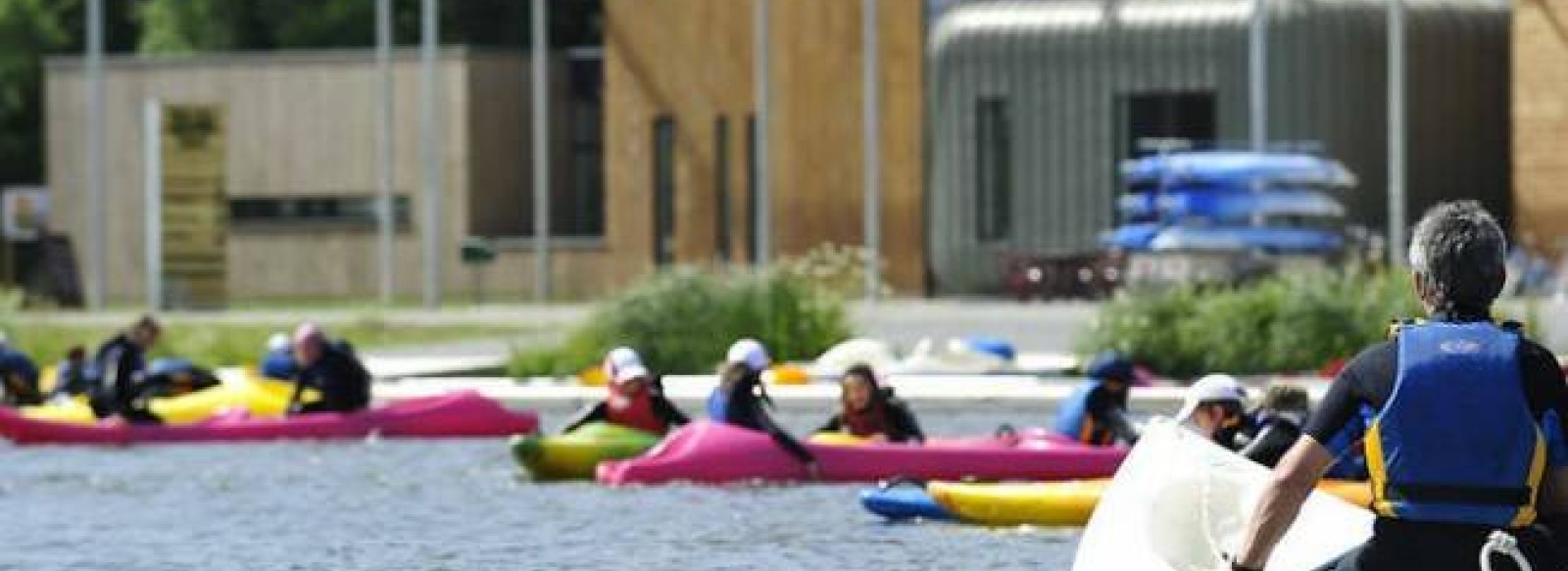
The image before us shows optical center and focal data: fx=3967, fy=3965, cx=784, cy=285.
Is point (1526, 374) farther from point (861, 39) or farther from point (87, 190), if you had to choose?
point (87, 190)

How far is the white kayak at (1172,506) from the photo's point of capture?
1103 centimetres

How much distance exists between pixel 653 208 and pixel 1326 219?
1482cm

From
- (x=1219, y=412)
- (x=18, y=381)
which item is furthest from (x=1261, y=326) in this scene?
(x=1219, y=412)

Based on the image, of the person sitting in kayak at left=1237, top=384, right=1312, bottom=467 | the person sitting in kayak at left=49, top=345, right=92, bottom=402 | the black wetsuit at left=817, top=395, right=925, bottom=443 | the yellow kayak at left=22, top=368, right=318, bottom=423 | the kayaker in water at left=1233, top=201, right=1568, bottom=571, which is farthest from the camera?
the person sitting in kayak at left=49, top=345, right=92, bottom=402

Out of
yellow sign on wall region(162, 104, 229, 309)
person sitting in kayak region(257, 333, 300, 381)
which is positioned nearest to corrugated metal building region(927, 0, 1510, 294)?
yellow sign on wall region(162, 104, 229, 309)

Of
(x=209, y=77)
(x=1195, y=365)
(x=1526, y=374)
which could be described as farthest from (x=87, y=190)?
(x=1526, y=374)

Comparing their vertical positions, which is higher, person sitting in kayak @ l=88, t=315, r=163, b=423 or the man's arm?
the man's arm

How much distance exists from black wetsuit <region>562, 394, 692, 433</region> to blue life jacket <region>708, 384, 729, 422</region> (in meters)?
0.86

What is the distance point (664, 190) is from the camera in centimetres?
6756

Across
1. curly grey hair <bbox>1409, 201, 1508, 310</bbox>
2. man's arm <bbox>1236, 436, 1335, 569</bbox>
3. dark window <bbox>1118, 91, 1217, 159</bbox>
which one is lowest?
man's arm <bbox>1236, 436, 1335, 569</bbox>

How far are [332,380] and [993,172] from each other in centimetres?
3088

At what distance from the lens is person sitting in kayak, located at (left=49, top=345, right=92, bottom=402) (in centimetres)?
3525

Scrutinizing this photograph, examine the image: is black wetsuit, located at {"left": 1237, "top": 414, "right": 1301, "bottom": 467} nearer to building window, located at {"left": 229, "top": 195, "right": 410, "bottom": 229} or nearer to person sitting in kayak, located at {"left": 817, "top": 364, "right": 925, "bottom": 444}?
person sitting in kayak, located at {"left": 817, "top": 364, "right": 925, "bottom": 444}

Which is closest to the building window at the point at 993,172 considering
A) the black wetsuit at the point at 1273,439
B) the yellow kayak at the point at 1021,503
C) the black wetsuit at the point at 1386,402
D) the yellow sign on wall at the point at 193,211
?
the yellow sign on wall at the point at 193,211
